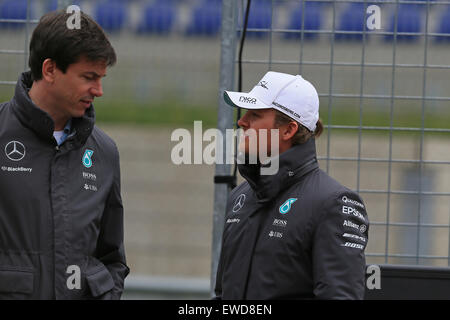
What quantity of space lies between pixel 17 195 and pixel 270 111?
2.68 feet

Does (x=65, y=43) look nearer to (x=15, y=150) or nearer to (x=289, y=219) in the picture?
(x=15, y=150)

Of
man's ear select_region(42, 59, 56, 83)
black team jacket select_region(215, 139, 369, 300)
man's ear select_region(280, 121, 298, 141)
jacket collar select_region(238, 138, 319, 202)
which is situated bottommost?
black team jacket select_region(215, 139, 369, 300)

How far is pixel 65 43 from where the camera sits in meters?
2.34

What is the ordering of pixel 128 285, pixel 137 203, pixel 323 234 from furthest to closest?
pixel 137 203
pixel 128 285
pixel 323 234

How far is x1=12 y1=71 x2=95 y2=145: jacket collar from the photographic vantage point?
7.60ft

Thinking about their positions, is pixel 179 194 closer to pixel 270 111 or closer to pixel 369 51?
pixel 369 51

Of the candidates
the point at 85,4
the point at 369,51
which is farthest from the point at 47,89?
the point at 85,4

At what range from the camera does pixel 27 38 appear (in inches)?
137

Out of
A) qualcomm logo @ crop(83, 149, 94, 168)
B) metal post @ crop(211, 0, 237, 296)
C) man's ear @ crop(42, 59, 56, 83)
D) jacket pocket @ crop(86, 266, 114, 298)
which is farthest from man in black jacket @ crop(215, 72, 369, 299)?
metal post @ crop(211, 0, 237, 296)

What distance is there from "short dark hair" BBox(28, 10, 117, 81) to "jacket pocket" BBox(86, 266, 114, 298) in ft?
2.06

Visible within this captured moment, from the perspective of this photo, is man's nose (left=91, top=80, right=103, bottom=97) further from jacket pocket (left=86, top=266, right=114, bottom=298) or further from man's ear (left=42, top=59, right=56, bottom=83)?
jacket pocket (left=86, top=266, right=114, bottom=298)

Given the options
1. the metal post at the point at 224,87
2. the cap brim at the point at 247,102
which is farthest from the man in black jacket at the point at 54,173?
the metal post at the point at 224,87

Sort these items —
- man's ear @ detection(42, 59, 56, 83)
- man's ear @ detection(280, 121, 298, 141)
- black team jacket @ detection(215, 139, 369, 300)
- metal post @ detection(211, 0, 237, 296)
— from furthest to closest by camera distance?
metal post @ detection(211, 0, 237, 296) → man's ear @ detection(280, 121, 298, 141) → man's ear @ detection(42, 59, 56, 83) → black team jacket @ detection(215, 139, 369, 300)

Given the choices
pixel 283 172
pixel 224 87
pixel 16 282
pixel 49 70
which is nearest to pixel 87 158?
pixel 49 70
